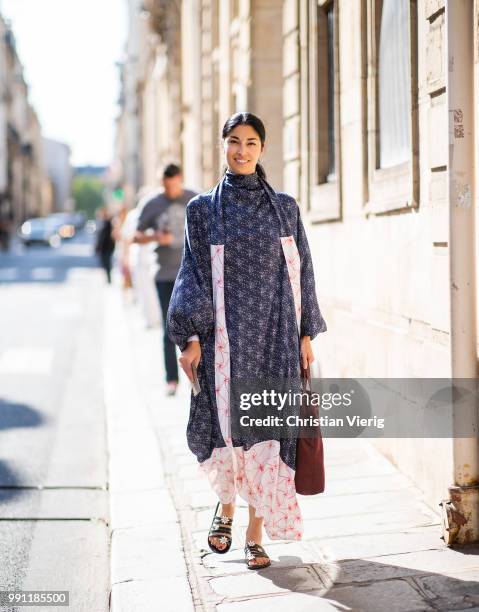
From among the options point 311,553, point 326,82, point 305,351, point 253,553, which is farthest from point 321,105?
point 253,553

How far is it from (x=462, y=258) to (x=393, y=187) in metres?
1.67

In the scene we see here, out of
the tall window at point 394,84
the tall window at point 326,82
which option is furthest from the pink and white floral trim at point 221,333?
the tall window at point 326,82

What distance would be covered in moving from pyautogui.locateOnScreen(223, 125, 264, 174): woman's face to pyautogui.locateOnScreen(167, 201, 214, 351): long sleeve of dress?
0.23 m

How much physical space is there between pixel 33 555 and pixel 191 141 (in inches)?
623

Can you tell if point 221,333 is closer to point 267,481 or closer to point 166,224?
point 267,481

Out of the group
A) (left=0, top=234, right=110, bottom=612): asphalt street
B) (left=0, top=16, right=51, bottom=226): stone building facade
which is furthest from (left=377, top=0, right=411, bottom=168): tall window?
(left=0, top=16, right=51, bottom=226): stone building facade

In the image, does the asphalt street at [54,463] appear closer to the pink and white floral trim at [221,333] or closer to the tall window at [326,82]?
the pink and white floral trim at [221,333]

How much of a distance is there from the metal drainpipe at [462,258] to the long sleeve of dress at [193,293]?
1.06 m

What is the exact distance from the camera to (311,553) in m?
4.38

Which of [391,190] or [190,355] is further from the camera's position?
[391,190]
